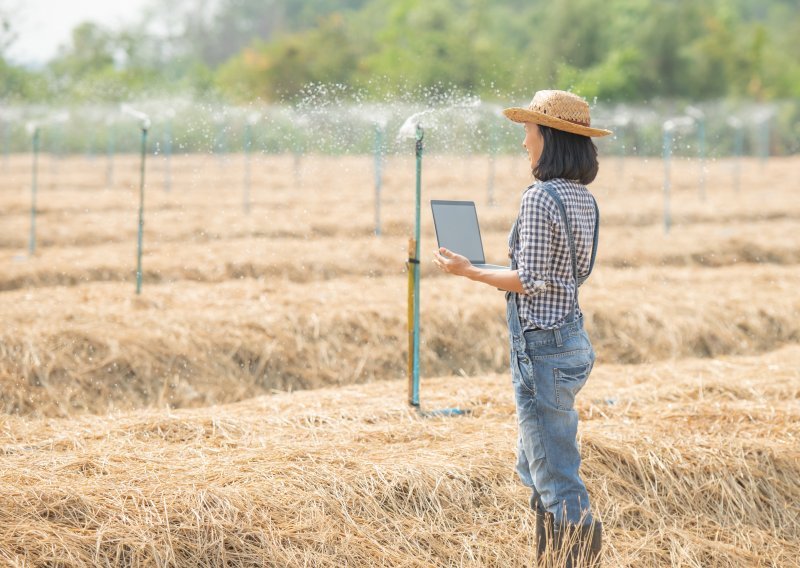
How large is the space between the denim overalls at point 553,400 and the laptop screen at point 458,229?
0.59 ft

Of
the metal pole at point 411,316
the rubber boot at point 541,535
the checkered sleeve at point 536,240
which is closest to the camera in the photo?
the checkered sleeve at point 536,240

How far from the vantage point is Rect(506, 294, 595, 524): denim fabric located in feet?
10.3

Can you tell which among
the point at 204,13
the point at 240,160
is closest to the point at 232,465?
the point at 240,160

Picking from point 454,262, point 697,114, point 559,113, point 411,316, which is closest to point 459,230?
point 454,262

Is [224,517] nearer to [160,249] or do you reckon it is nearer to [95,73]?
[160,249]

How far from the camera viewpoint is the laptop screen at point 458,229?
3.36 m

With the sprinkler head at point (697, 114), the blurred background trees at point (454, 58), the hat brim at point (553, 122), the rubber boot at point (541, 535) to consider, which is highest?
the blurred background trees at point (454, 58)

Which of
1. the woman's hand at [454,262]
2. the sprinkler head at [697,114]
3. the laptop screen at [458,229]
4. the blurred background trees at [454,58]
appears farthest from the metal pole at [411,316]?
the blurred background trees at [454,58]

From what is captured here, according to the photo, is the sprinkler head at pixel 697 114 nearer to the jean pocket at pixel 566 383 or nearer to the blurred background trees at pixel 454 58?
the blurred background trees at pixel 454 58

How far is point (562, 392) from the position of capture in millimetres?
3154

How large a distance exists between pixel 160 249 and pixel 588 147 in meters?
8.50

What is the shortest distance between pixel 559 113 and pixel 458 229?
0.54 metres

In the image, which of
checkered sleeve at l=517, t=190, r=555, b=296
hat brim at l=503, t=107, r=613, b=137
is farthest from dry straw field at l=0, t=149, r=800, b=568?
hat brim at l=503, t=107, r=613, b=137

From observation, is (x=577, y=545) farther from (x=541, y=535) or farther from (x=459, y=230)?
(x=459, y=230)
